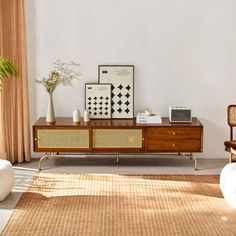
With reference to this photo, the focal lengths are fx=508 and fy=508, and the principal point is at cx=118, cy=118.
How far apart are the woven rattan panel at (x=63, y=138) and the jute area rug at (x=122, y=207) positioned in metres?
0.34

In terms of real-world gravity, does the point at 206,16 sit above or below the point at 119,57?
above

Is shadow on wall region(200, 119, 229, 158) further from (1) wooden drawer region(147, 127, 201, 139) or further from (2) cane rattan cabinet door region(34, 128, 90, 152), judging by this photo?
(2) cane rattan cabinet door region(34, 128, 90, 152)

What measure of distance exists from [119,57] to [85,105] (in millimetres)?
661

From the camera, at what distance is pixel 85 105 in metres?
5.73

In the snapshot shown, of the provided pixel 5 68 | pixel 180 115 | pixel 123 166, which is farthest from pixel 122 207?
pixel 5 68

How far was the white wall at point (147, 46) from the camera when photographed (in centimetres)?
564

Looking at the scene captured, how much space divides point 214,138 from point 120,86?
4.11ft

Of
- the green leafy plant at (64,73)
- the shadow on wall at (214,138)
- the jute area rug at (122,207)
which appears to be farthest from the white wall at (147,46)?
the jute area rug at (122,207)

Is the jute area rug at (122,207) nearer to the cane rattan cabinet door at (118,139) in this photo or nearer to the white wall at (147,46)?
the cane rattan cabinet door at (118,139)

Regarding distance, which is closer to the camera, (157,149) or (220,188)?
(220,188)

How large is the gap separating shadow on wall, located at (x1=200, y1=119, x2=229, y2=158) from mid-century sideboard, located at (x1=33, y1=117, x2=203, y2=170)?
0.48 m

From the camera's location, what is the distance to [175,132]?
212 inches

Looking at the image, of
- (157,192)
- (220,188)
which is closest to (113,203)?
(157,192)

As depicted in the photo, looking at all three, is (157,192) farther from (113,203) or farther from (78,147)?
(78,147)
